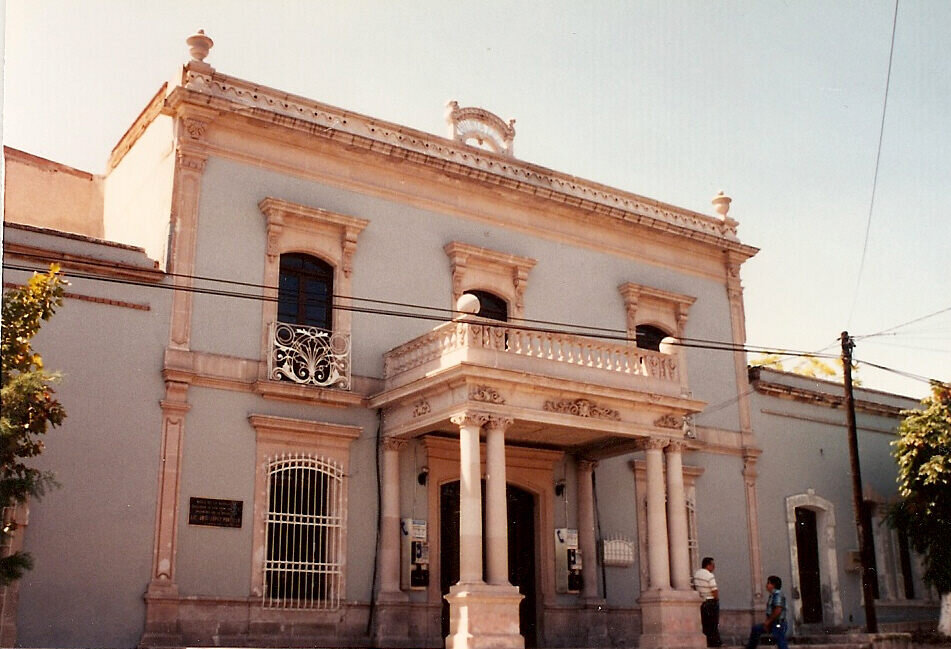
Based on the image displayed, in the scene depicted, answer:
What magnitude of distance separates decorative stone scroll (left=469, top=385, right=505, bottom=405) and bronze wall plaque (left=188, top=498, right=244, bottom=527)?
370cm

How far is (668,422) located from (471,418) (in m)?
3.74

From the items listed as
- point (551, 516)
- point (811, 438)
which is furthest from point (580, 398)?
point (811, 438)

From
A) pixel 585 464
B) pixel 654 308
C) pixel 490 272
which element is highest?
pixel 490 272

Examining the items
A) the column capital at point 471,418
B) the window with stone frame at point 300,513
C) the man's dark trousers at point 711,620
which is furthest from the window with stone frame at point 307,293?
the man's dark trousers at point 711,620

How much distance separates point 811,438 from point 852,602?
346 cm

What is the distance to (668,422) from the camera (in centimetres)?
1650

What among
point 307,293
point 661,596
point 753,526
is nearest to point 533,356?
point 307,293

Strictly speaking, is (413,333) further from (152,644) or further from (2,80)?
(2,80)

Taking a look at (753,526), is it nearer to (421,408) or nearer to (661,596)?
(661,596)

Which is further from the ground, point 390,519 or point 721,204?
point 721,204

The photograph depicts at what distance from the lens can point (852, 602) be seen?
21641mm

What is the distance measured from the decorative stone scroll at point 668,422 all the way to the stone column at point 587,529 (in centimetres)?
215

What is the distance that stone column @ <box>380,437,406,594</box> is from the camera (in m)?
15.8

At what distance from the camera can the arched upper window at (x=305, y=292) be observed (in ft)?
53.5
